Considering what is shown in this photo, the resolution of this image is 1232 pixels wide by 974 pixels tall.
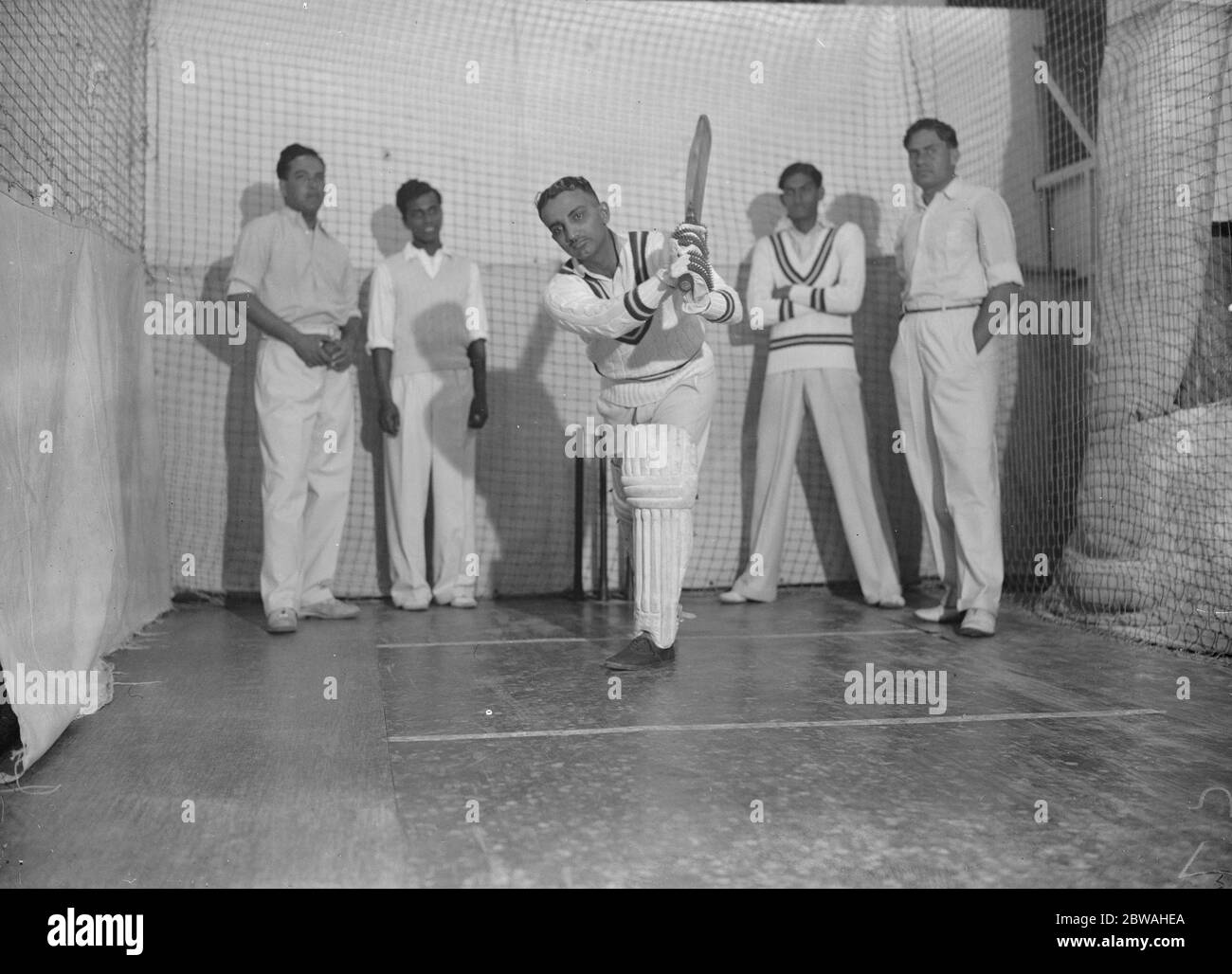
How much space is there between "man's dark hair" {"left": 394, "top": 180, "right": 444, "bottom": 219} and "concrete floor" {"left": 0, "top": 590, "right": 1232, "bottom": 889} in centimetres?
285

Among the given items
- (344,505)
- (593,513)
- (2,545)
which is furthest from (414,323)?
(2,545)

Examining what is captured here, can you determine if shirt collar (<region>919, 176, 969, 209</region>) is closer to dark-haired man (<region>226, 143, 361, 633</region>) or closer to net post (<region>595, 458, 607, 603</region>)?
net post (<region>595, 458, 607, 603</region>)

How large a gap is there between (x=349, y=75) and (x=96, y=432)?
3570 millimetres

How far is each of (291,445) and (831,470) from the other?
3066 millimetres

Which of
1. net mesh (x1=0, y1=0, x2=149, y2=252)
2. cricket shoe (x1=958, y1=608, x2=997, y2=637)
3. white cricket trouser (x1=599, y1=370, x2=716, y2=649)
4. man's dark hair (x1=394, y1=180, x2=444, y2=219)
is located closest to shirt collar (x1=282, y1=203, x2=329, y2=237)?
man's dark hair (x1=394, y1=180, x2=444, y2=219)

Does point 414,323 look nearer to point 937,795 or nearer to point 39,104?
point 39,104

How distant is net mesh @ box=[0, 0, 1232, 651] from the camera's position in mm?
7535

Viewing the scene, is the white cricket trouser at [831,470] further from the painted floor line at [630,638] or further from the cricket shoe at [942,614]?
the painted floor line at [630,638]

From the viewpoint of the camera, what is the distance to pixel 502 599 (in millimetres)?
7656

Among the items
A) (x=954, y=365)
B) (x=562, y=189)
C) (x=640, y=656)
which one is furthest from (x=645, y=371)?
(x=954, y=365)

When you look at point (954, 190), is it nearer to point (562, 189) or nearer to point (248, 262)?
point (562, 189)

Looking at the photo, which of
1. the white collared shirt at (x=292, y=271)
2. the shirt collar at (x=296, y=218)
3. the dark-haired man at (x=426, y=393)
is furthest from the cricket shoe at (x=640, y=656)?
the shirt collar at (x=296, y=218)

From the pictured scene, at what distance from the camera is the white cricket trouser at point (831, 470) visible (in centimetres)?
712

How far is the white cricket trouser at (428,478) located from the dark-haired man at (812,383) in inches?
66.4
